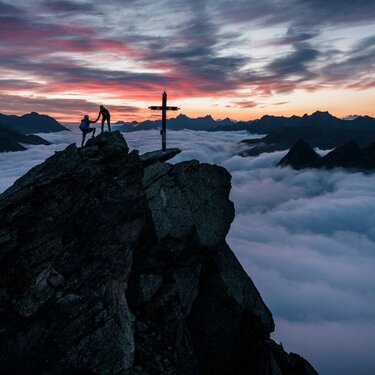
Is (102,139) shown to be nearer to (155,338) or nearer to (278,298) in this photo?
(155,338)

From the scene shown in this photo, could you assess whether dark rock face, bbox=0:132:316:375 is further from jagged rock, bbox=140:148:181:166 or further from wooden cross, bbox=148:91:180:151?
wooden cross, bbox=148:91:180:151

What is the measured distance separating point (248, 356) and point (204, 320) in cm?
499

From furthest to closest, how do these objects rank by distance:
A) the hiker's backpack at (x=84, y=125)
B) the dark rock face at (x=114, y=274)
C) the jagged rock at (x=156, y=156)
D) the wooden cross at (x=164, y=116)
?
the wooden cross at (x=164, y=116) → the jagged rock at (x=156, y=156) → the hiker's backpack at (x=84, y=125) → the dark rock face at (x=114, y=274)

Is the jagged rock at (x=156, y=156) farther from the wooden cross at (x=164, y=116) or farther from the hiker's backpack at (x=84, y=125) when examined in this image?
the hiker's backpack at (x=84, y=125)

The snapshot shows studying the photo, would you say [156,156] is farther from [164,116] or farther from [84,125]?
[84,125]

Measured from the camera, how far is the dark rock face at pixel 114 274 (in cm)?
1586

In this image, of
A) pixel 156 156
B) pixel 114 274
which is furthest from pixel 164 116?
pixel 114 274

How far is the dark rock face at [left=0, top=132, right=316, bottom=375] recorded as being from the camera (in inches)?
624

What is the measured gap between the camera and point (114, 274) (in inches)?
723

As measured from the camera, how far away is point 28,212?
53.4ft

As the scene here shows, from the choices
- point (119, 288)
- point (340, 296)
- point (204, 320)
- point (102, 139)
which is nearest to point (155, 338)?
point (119, 288)

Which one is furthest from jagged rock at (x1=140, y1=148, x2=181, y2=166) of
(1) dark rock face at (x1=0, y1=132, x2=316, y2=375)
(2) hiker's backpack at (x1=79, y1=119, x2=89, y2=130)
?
(2) hiker's backpack at (x1=79, y1=119, x2=89, y2=130)

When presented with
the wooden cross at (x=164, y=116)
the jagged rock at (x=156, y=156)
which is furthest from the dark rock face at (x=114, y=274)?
the wooden cross at (x=164, y=116)

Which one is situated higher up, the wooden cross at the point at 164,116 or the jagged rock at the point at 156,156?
the wooden cross at the point at 164,116
